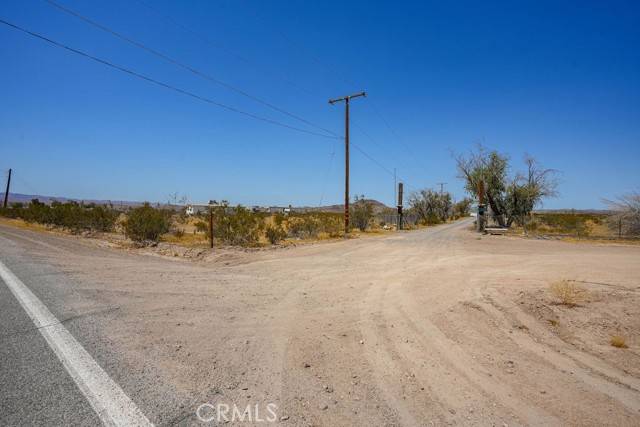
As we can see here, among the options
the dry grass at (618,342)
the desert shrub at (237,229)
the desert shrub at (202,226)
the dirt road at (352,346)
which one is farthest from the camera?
the desert shrub at (202,226)

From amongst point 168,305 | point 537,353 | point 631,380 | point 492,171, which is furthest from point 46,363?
point 492,171

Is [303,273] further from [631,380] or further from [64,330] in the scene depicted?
[631,380]

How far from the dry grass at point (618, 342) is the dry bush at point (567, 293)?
3.70 ft

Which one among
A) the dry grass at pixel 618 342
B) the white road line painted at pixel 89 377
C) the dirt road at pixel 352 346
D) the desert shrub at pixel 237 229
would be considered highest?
the desert shrub at pixel 237 229

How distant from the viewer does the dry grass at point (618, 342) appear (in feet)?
16.5

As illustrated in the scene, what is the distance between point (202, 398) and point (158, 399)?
0.36 m

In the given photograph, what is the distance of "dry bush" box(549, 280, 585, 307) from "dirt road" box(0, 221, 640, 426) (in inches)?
6.8

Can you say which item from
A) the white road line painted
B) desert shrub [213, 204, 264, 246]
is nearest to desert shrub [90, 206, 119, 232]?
desert shrub [213, 204, 264, 246]

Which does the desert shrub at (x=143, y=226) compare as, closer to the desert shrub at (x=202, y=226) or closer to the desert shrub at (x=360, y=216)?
the desert shrub at (x=202, y=226)

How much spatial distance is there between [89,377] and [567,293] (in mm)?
7612

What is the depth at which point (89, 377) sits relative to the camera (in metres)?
3.26

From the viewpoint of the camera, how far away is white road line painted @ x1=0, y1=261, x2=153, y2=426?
267 centimetres

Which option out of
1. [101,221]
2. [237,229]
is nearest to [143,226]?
[237,229]

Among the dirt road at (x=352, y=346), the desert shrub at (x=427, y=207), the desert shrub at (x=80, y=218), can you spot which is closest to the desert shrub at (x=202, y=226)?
the desert shrub at (x=80, y=218)
